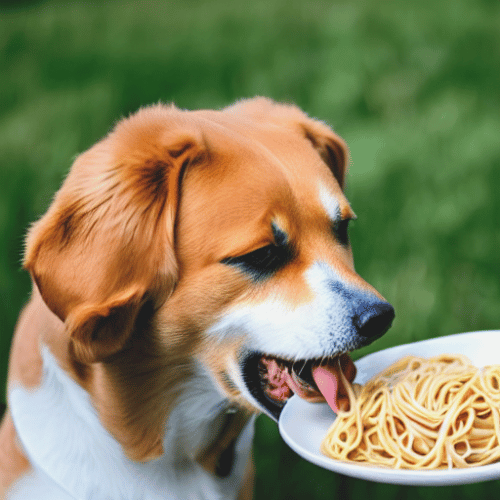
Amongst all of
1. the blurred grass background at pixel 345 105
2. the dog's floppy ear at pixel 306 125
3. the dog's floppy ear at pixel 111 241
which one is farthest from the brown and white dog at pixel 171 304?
the blurred grass background at pixel 345 105

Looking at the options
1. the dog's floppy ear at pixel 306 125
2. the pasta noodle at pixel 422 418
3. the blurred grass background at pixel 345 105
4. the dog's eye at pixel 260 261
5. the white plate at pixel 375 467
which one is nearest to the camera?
the white plate at pixel 375 467

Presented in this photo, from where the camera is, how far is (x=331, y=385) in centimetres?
204

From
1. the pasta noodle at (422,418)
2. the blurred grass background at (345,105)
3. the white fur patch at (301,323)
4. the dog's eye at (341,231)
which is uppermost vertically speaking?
the dog's eye at (341,231)

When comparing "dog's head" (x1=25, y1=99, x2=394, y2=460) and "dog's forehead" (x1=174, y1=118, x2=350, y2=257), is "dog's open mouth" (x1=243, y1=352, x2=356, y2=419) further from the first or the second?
"dog's forehead" (x1=174, y1=118, x2=350, y2=257)

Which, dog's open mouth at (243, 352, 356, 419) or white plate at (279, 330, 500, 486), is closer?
white plate at (279, 330, 500, 486)

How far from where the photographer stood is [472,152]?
464cm

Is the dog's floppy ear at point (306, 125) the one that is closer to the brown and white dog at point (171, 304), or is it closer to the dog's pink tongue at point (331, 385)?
the brown and white dog at point (171, 304)

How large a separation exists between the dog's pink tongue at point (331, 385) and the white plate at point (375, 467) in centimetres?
7

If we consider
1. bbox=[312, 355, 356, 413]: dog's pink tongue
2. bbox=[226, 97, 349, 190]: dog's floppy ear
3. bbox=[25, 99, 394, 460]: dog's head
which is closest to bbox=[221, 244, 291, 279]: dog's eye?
bbox=[25, 99, 394, 460]: dog's head

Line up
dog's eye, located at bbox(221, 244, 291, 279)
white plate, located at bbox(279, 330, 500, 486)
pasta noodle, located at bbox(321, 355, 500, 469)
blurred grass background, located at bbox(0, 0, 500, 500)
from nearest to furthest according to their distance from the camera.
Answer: white plate, located at bbox(279, 330, 500, 486) < pasta noodle, located at bbox(321, 355, 500, 469) < dog's eye, located at bbox(221, 244, 291, 279) < blurred grass background, located at bbox(0, 0, 500, 500)

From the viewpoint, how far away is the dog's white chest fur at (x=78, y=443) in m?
2.15

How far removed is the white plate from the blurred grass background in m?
1.06

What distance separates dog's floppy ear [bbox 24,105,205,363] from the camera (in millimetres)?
1886

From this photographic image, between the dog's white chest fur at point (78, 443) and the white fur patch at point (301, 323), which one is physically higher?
the white fur patch at point (301, 323)
